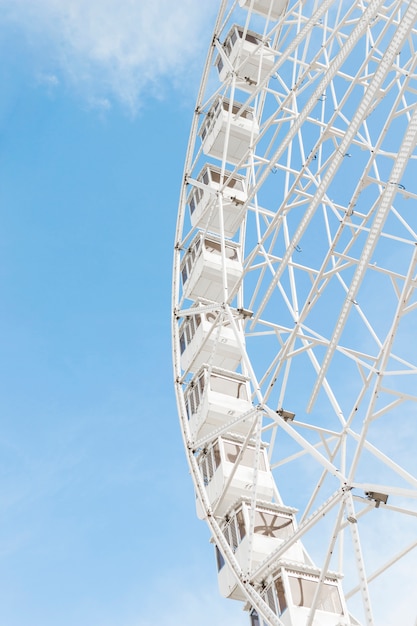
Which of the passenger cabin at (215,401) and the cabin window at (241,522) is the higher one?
the passenger cabin at (215,401)

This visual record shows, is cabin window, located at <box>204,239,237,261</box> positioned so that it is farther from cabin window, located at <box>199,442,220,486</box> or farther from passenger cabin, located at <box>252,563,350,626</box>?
passenger cabin, located at <box>252,563,350,626</box>

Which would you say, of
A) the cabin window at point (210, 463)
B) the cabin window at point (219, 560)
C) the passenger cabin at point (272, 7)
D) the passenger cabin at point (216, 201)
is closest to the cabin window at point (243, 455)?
the cabin window at point (210, 463)

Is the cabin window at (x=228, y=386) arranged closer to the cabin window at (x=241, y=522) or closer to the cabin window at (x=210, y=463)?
the cabin window at (x=210, y=463)

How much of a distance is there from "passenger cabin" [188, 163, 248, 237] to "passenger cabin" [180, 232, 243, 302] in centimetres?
68

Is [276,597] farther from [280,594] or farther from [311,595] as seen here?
[311,595]

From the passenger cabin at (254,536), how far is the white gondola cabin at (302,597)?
904 millimetres

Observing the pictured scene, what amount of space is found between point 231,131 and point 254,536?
1615cm

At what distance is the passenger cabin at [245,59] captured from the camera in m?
31.3

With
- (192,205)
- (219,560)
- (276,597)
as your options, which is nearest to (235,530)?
(219,560)

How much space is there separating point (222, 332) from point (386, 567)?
10.4m

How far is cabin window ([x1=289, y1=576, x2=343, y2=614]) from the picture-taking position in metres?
16.8

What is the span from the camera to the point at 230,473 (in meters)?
20.5

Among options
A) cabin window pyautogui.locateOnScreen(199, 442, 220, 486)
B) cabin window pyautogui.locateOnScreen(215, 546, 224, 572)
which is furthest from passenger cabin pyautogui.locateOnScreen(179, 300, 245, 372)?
cabin window pyautogui.locateOnScreen(215, 546, 224, 572)

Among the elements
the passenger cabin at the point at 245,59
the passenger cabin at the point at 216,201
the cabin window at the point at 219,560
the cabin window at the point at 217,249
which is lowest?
the cabin window at the point at 219,560
